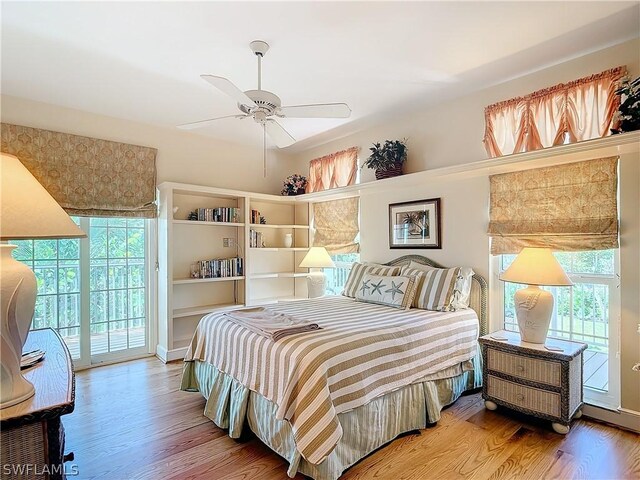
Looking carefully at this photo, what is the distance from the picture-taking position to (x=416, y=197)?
3732 mm

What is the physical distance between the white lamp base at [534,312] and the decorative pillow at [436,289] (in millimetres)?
549

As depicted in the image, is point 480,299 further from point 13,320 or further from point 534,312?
point 13,320

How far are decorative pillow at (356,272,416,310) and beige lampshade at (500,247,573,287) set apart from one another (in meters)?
0.84

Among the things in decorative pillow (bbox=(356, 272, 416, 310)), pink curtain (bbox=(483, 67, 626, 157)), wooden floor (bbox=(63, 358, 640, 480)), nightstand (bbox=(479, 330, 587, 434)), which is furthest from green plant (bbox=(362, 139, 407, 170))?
wooden floor (bbox=(63, 358, 640, 480))

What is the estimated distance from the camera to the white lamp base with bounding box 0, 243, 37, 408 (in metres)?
1.09

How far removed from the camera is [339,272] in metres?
4.74

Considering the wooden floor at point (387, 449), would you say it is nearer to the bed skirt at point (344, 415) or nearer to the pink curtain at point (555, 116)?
the bed skirt at point (344, 415)

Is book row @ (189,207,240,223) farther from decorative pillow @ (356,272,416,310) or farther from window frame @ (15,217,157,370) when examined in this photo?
decorative pillow @ (356,272,416,310)

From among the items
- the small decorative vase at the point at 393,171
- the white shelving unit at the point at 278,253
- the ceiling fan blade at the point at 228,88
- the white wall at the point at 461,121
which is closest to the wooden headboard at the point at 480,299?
the white wall at the point at 461,121

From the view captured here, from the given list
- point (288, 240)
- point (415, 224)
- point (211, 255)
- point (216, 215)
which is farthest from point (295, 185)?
point (415, 224)

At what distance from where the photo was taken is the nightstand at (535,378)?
91.7 inches

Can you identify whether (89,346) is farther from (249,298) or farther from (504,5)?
(504,5)

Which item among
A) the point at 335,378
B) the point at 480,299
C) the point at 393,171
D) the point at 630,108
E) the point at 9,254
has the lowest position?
the point at 335,378

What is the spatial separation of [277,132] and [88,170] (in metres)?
2.29
